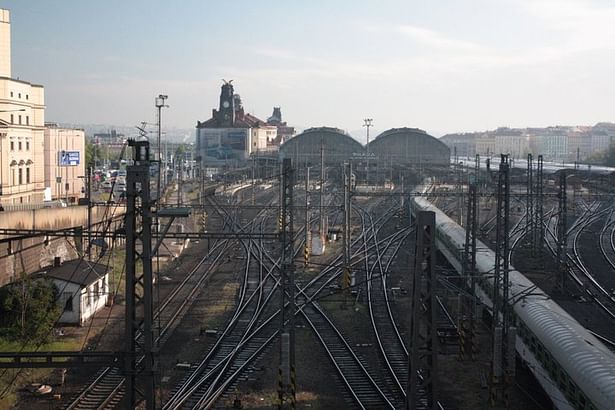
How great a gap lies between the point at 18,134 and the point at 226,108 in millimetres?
36424

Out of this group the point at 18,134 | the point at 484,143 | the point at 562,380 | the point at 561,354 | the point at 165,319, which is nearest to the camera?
the point at 562,380

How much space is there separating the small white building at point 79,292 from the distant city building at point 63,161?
16.8 meters

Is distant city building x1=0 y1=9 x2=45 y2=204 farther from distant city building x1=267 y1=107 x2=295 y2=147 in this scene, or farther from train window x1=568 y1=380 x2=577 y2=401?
distant city building x1=267 y1=107 x2=295 y2=147

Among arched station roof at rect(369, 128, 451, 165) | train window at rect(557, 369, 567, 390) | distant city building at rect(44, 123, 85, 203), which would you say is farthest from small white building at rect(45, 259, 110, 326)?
arched station roof at rect(369, 128, 451, 165)

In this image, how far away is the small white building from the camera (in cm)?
1398

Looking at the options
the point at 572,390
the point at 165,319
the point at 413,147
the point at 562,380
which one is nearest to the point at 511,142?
the point at 413,147

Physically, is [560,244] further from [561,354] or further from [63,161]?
[63,161]

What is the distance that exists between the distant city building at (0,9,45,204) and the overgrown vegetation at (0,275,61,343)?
10573 mm

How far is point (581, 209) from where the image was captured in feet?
119

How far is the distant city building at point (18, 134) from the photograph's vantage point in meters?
23.8

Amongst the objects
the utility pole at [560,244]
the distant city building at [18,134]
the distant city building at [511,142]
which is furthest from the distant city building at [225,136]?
the distant city building at [511,142]

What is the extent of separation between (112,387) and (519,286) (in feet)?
23.2

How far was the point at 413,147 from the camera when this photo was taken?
56.3 m

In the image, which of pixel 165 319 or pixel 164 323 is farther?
pixel 165 319
